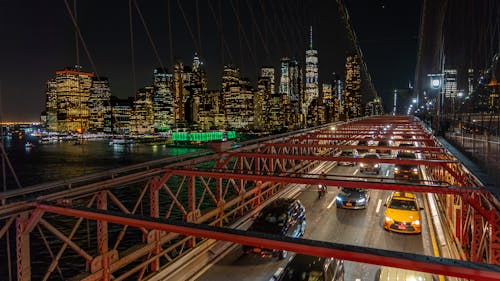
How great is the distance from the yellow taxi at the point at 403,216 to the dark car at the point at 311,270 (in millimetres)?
5758

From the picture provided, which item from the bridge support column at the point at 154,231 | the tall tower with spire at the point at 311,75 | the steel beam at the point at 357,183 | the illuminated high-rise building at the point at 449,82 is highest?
the tall tower with spire at the point at 311,75

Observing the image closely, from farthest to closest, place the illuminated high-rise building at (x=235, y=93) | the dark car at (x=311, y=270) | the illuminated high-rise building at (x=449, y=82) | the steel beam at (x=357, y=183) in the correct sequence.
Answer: the illuminated high-rise building at (x=235, y=93) < the illuminated high-rise building at (x=449, y=82) < the dark car at (x=311, y=270) < the steel beam at (x=357, y=183)

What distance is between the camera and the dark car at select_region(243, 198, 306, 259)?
1145cm

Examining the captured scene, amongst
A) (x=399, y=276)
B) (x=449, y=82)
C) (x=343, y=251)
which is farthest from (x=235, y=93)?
(x=343, y=251)

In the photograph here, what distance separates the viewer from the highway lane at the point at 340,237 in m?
10.3

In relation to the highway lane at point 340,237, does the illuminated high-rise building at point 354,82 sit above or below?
→ above

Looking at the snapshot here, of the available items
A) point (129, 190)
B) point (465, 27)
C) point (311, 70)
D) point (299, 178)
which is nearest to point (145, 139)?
point (311, 70)

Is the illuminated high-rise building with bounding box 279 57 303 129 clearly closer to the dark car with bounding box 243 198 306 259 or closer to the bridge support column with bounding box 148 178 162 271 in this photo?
the dark car with bounding box 243 198 306 259

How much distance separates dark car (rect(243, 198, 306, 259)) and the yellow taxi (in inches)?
132

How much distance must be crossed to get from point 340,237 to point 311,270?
5.15 meters

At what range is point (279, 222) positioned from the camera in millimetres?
12180

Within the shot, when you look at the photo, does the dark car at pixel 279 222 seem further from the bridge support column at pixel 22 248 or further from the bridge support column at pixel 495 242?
the bridge support column at pixel 22 248

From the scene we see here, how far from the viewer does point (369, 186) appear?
847 cm

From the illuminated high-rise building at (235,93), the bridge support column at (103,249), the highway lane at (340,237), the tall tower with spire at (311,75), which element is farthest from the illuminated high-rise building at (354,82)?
the bridge support column at (103,249)
